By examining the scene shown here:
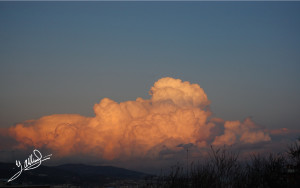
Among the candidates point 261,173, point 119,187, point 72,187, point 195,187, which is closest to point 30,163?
point 195,187

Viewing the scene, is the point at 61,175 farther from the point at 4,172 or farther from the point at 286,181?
the point at 286,181

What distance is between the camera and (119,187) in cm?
12381

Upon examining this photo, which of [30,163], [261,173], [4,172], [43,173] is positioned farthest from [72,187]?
[261,173]

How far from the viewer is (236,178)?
107 ft

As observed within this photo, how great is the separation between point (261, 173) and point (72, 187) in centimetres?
10624

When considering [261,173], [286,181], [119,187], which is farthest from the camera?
[119,187]

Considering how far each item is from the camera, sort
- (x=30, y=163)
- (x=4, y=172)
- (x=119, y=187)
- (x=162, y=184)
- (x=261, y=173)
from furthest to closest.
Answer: (x=119, y=187) → (x=4, y=172) → (x=30, y=163) → (x=261, y=173) → (x=162, y=184)

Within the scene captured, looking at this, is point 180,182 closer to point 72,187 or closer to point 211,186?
point 211,186

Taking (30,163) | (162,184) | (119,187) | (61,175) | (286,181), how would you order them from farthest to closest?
(61,175), (119,187), (30,163), (162,184), (286,181)

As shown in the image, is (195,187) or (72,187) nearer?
(195,187)

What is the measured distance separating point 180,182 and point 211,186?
246 cm

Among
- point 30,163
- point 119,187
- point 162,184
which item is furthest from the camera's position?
point 119,187

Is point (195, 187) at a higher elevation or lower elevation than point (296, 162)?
lower

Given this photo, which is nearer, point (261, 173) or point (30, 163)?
point (261, 173)
